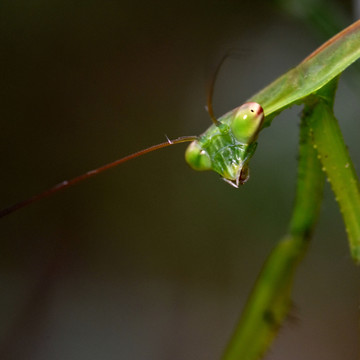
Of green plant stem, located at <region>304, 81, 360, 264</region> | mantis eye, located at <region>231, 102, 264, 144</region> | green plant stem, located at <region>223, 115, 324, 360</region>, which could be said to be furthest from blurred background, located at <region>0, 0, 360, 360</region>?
mantis eye, located at <region>231, 102, 264, 144</region>

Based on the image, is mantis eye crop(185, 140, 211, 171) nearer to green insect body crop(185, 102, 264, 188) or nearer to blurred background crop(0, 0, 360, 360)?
green insect body crop(185, 102, 264, 188)

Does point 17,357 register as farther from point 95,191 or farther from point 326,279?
point 326,279

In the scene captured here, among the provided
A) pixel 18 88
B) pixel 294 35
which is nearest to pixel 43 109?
pixel 18 88

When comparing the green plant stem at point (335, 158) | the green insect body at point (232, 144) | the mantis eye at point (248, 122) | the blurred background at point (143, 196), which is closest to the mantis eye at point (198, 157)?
the green insect body at point (232, 144)

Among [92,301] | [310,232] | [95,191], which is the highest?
[95,191]

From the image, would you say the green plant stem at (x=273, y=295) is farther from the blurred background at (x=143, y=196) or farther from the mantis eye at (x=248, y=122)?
the blurred background at (x=143, y=196)

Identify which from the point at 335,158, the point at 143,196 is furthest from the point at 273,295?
the point at 143,196

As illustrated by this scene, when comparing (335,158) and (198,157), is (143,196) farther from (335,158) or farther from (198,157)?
(335,158)
